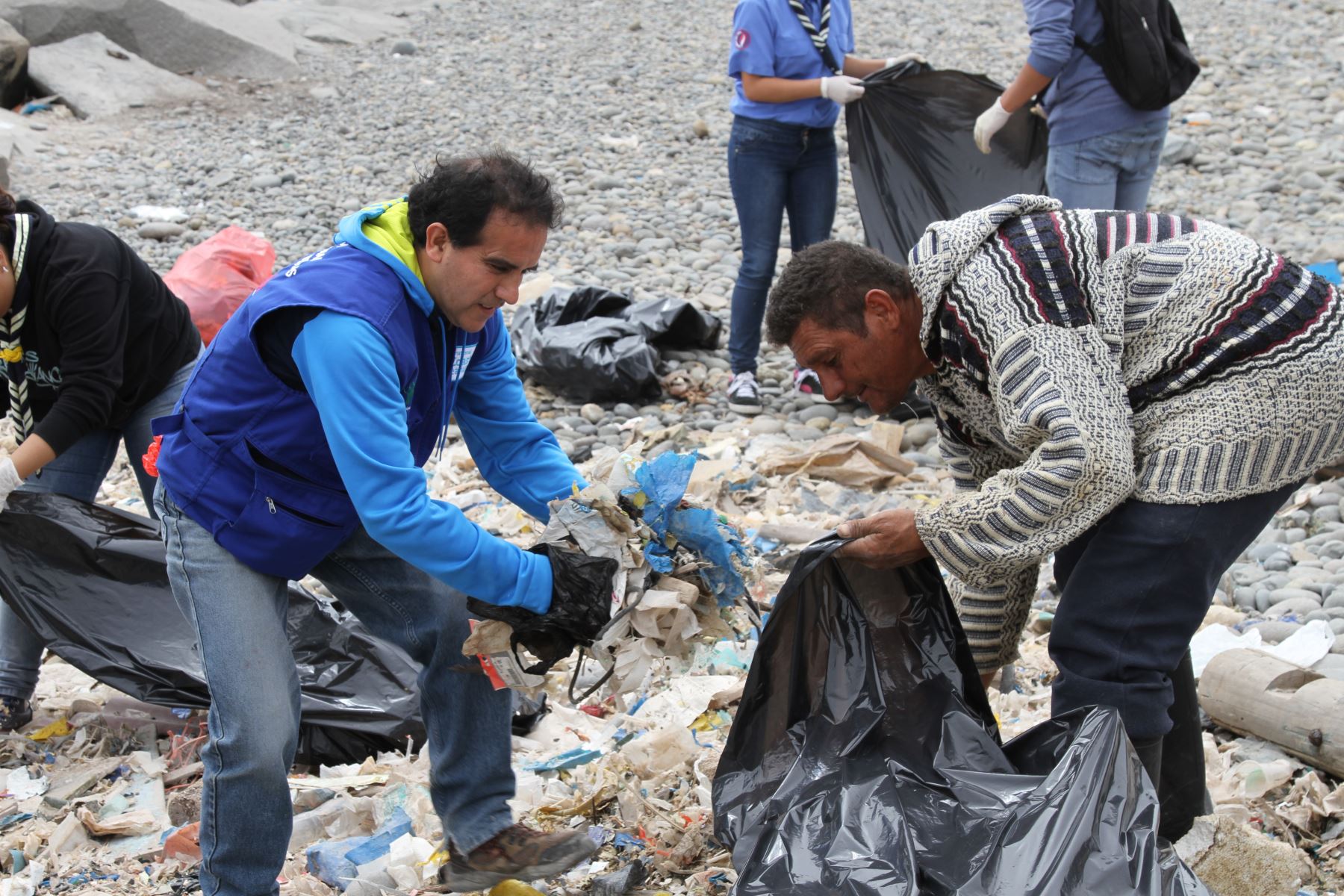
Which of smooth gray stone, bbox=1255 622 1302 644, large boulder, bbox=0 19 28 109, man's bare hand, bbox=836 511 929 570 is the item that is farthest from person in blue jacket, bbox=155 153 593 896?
large boulder, bbox=0 19 28 109

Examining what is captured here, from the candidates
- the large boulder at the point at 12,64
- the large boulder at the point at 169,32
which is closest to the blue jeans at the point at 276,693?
the large boulder at the point at 12,64

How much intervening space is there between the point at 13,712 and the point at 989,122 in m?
4.38

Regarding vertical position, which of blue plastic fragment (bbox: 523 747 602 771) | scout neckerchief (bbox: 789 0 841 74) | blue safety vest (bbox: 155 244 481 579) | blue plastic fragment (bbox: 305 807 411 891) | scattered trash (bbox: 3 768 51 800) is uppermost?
scout neckerchief (bbox: 789 0 841 74)

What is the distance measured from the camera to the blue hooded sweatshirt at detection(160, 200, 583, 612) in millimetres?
2057

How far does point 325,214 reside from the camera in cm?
938

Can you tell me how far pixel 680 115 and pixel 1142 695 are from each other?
32.4 ft

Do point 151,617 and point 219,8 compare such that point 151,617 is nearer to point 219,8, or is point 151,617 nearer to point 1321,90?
point 1321,90

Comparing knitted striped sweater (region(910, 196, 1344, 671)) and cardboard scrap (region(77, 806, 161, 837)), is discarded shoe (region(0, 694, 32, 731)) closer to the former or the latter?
cardboard scrap (region(77, 806, 161, 837))

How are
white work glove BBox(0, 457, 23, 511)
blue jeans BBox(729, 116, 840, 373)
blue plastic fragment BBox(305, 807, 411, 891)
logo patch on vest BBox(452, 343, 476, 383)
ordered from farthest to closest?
1. blue jeans BBox(729, 116, 840, 373)
2. white work glove BBox(0, 457, 23, 511)
3. blue plastic fragment BBox(305, 807, 411, 891)
4. logo patch on vest BBox(452, 343, 476, 383)

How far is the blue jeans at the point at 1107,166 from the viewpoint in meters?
5.03

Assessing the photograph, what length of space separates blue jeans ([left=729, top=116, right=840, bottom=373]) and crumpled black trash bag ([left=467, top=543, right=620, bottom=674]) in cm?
351

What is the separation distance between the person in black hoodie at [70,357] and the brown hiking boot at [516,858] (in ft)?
5.03

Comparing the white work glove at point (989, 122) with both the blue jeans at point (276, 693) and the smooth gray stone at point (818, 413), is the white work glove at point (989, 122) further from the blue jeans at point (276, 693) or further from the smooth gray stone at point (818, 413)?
the blue jeans at point (276, 693)

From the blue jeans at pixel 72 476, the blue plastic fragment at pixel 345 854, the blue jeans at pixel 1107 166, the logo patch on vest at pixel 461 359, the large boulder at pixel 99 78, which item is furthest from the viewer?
the large boulder at pixel 99 78
